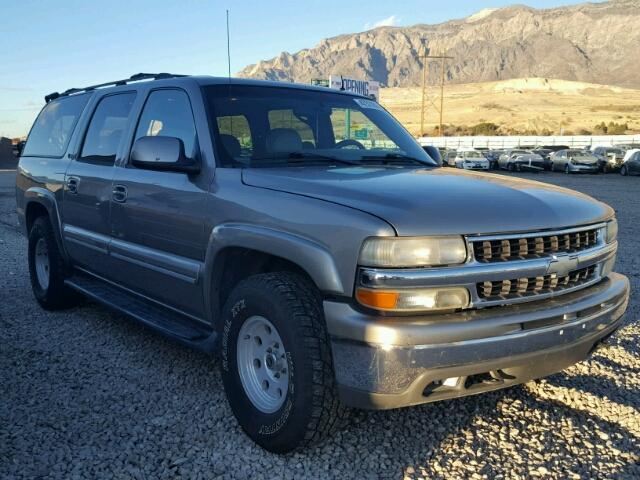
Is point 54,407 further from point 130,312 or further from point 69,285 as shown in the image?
point 69,285

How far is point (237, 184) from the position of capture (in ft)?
11.0

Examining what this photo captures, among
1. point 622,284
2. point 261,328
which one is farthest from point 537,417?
point 261,328

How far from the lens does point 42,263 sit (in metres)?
5.84

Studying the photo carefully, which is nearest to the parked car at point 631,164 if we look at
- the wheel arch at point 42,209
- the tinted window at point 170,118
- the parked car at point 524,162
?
the parked car at point 524,162

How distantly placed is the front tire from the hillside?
77.6 metres

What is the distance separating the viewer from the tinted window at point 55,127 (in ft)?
17.8

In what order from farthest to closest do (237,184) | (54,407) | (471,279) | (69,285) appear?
(69,285) < (54,407) < (237,184) < (471,279)

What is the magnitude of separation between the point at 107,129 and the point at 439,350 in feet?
10.9

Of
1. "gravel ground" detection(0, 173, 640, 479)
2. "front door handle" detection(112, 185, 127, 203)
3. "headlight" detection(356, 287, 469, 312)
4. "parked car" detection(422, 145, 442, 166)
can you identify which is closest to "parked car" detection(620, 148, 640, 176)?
"gravel ground" detection(0, 173, 640, 479)

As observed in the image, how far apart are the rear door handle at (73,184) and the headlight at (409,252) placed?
3148 millimetres

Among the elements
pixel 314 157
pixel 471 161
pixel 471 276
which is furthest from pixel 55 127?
pixel 471 161

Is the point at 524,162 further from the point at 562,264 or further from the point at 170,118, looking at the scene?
the point at 562,264

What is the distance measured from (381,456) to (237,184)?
1577 mm

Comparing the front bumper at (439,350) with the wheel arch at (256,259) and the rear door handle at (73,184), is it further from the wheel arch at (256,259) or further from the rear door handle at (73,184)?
the rear door handle at (73,184)
